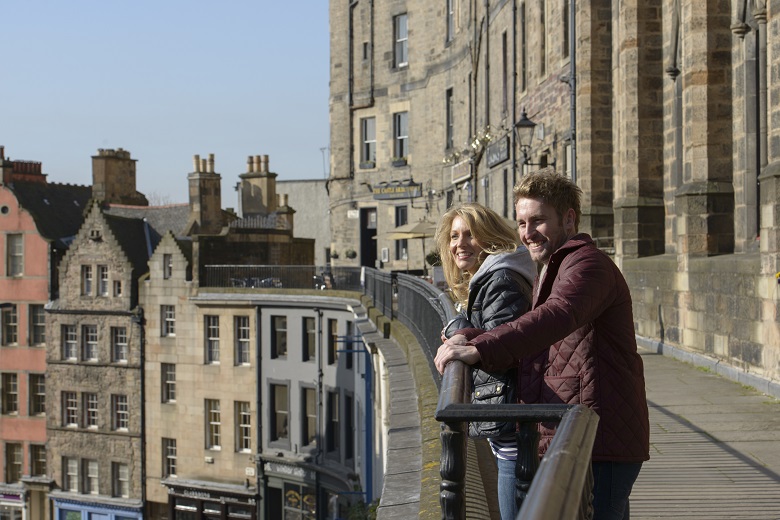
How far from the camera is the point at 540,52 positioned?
23.7m

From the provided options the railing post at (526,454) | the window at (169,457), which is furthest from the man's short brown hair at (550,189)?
the window at (169,457)

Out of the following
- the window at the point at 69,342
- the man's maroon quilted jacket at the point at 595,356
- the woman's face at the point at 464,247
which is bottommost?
the window at the point at 69,342

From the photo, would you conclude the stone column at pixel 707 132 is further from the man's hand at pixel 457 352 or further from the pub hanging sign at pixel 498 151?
the pub hanging sign at pixel 498 151

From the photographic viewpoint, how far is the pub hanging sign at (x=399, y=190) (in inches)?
1553

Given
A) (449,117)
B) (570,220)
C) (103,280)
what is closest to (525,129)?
(570,220)

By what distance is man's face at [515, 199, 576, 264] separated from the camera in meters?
3.90

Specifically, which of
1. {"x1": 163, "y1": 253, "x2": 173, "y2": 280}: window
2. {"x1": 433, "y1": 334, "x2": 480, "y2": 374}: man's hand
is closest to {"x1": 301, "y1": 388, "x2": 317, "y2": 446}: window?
{"x1": 163, "y1": 253, "x2": 173, "y2": 280}: window

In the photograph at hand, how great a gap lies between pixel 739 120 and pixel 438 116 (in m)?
26.2

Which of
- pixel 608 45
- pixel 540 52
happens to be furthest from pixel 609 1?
pixel 540 52

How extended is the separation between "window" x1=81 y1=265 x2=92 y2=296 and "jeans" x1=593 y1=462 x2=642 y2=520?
1691 inches

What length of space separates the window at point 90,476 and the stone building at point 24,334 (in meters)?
1.56

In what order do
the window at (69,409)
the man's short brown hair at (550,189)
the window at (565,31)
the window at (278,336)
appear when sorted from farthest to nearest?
the window at (69,409)
the window at (278,336)
the window at (565,31)
the man's short brown hair at (550,189)

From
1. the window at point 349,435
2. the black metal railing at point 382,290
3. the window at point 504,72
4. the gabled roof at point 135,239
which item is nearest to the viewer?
the black metal railing at point 382,290

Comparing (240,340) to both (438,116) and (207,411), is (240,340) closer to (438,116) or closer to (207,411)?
(207,411)
